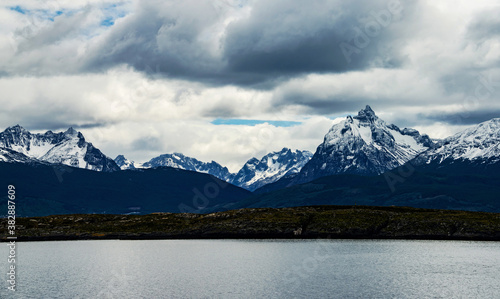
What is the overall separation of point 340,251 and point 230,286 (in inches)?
2858

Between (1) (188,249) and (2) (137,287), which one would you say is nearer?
(2) (137,287)

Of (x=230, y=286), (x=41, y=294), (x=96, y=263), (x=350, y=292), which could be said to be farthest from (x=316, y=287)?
(x=96, y=263)

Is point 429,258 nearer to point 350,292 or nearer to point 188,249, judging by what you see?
point 350,292

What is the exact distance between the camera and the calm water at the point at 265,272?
313ft

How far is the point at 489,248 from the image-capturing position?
572 feet

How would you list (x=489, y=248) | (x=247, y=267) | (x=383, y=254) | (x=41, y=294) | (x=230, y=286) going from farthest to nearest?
(x=489, y=248), (x=383, y=254), (x=247, y=267), (x=230, y=286), (x=41, y=294)

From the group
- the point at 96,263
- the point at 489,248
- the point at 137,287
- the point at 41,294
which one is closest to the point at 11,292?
the point at 41,294

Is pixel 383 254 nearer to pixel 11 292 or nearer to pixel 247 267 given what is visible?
pixel 247 267

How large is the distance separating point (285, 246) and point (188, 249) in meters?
32.0

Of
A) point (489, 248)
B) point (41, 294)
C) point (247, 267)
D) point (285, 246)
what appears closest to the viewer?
point (41, 294)

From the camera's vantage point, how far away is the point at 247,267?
13088 centimetres

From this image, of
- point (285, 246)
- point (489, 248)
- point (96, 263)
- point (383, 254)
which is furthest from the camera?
point (285, 246)

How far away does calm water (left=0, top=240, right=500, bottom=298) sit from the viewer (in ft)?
313

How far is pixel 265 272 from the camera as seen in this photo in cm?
12144
